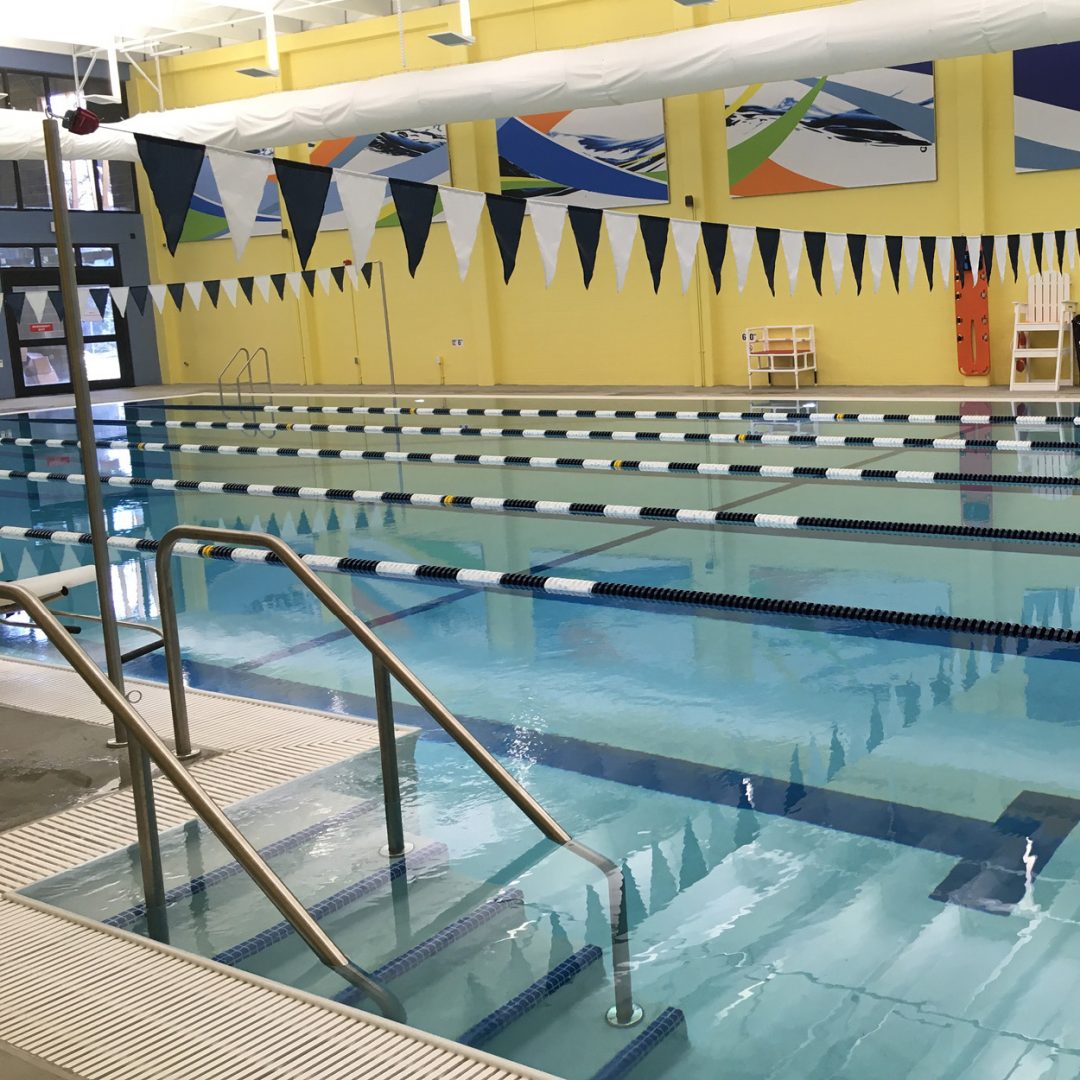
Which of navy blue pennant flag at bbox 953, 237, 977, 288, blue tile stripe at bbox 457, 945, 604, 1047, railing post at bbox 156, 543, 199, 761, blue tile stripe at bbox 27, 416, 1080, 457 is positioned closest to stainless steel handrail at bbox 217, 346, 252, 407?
blue tile stripe at bbox 27, 416, 1080, 457

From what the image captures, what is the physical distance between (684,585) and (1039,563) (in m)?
1.70

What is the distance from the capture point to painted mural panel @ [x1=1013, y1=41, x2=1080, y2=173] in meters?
13.1

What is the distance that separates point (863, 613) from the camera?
5.35m

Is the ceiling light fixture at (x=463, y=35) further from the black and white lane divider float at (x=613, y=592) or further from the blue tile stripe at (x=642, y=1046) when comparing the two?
the blue tile stripe at (x=642, y=1046)

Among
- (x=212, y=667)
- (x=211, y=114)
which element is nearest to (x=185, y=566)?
(x=212, y=667)

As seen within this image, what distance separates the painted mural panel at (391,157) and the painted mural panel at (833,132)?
4.27 m

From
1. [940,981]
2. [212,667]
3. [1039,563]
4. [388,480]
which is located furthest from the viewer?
[388,480]

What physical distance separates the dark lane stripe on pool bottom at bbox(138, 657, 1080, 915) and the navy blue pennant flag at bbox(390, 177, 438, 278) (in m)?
3.14

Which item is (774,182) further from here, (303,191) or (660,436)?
(303,191)

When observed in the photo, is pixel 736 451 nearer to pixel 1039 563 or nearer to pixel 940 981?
pixel 1039 563

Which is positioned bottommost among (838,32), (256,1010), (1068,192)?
(256,1010)

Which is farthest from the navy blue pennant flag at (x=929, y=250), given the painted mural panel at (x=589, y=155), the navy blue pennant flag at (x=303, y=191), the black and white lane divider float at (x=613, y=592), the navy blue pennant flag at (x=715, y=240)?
the navy blue pennant flag at (x=303, y=191)

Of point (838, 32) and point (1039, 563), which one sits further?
point (838, 32)

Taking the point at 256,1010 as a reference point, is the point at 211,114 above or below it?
above
